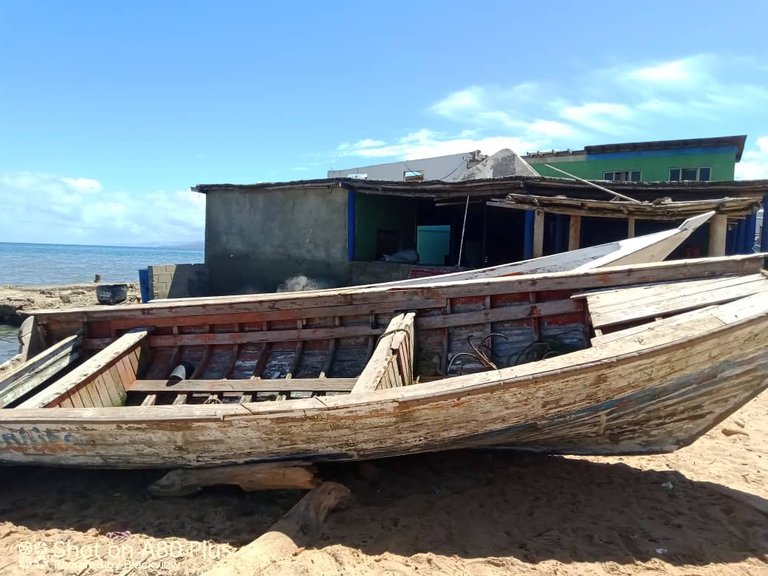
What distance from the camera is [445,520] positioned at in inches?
135

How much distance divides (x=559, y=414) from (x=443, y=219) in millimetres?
12125

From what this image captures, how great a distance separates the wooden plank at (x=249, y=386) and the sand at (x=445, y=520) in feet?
2.11

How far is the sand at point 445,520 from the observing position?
9.87ft

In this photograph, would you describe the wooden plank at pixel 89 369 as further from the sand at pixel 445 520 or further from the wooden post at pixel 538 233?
the wooden post at pixel 538 233

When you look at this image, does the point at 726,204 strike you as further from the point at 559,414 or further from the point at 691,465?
the point at 559,414

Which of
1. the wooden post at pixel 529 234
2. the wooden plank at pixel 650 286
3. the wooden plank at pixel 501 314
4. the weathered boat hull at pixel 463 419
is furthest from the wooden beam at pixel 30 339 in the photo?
the wooden post at pixel 529 234

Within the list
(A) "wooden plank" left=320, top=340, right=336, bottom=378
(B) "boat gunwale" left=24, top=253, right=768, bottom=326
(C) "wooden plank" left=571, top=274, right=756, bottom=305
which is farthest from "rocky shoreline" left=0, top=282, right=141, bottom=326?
(C) "wooden plank" left=571, top=274, right=756, bottom=305

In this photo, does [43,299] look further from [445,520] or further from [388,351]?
[445,520]

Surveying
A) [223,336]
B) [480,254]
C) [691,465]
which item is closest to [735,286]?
[691,465]

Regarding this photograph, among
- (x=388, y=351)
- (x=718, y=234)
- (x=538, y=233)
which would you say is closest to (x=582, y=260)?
(x=388, y=351)

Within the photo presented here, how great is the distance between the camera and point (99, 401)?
14.4 ft

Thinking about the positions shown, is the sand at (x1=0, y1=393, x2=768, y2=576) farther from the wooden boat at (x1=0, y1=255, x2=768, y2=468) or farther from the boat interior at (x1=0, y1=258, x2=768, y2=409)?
the boat interior at (x1=0, y1=258, x2=768, y2=409)

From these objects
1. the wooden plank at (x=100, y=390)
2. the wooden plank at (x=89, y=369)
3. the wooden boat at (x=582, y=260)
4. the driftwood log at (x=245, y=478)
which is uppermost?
the wooden boat at (x=582, y=260)

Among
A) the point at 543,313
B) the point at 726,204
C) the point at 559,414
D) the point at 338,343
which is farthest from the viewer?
the point at 726,204
